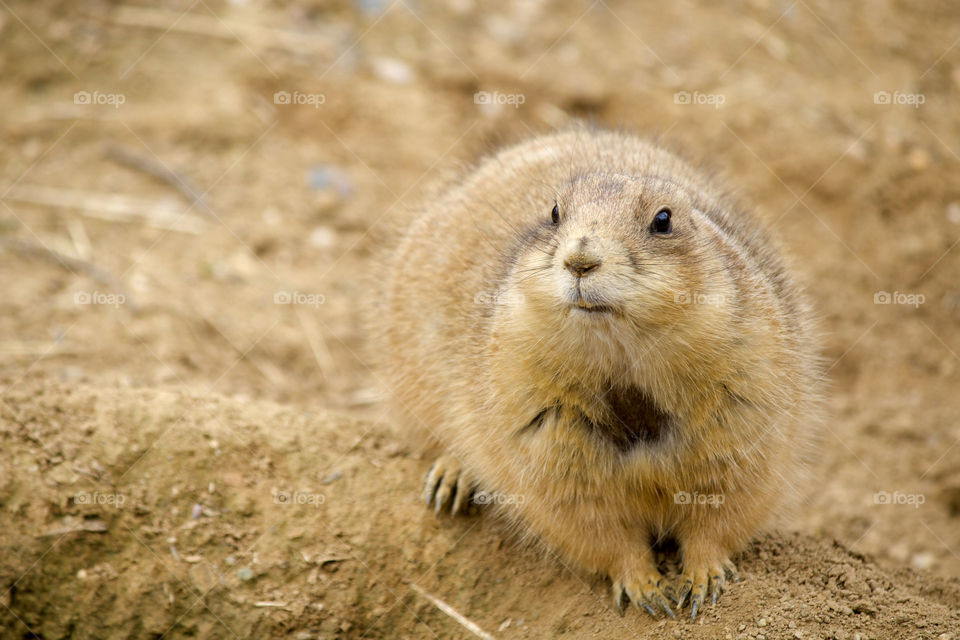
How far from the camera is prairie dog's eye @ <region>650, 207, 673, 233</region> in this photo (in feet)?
14.1

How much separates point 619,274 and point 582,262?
0.60 ft

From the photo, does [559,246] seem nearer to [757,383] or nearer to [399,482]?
[757,383]

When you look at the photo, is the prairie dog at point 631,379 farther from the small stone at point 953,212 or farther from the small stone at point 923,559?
the small stone at point 953,212

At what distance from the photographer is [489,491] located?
5.42 meters

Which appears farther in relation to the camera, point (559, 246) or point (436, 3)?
point (436, 3)

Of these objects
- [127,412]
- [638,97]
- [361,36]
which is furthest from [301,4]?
[127,412]

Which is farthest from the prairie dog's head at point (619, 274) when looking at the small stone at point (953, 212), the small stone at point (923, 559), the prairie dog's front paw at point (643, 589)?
the small stone at point (953, 212)

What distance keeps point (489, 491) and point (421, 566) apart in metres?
0.60

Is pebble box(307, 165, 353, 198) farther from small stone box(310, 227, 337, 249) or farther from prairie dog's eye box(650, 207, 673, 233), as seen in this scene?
prairie dog's eye box(650, 207, 673, 233)

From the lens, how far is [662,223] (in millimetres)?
4324

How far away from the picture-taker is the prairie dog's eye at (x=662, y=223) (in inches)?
170

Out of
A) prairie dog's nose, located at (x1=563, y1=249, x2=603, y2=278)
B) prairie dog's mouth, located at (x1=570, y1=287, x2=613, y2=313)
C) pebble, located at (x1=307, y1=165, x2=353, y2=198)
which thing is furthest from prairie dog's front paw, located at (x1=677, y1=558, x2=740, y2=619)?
pebble, located at (x1=307, y1=165, x2=353, y2=198)

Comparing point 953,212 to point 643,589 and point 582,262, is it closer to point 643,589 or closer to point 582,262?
point 643,589

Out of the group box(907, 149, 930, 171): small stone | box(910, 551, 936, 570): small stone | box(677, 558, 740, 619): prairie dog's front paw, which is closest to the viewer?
box(677, 558, 740, 619): prairie dog's front paw
